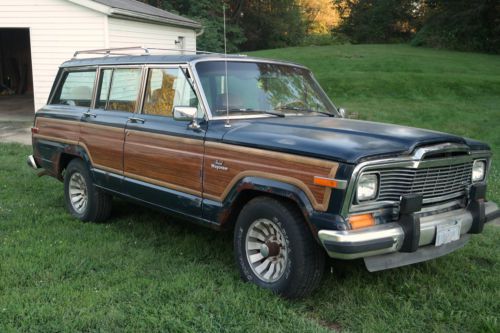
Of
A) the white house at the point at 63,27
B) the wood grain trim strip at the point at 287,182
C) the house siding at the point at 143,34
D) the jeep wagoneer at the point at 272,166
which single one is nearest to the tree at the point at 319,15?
the house siding at the point at 143,34

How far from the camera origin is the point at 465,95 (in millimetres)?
17406

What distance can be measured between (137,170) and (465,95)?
15021 millimetres

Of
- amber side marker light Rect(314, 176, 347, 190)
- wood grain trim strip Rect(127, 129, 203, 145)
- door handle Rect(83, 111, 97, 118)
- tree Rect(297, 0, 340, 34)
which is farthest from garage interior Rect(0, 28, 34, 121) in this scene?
tree Rect(297, 0, 340, 34)

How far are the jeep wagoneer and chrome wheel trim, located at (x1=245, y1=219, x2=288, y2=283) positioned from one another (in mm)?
11

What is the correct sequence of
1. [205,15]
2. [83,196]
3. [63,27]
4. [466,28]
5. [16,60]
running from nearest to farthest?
[83,196], [63,27], [16,60], [466,28], [205,15]

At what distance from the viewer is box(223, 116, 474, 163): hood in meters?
3.58

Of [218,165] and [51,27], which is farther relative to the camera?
[51,27]

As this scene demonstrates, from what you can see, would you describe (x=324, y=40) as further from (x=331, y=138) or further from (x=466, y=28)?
(x=331, y=138)

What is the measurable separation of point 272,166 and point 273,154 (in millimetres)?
91

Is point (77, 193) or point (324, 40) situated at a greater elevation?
point (324, 40)

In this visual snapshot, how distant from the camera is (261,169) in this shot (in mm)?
3975

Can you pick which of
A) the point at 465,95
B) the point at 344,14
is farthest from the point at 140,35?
the point at 344,14

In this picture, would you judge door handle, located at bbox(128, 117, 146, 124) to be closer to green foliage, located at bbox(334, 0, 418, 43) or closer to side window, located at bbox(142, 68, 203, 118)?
side window, located at bbox(142, 68, 203, 118)

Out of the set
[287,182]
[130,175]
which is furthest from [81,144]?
[287,182]
